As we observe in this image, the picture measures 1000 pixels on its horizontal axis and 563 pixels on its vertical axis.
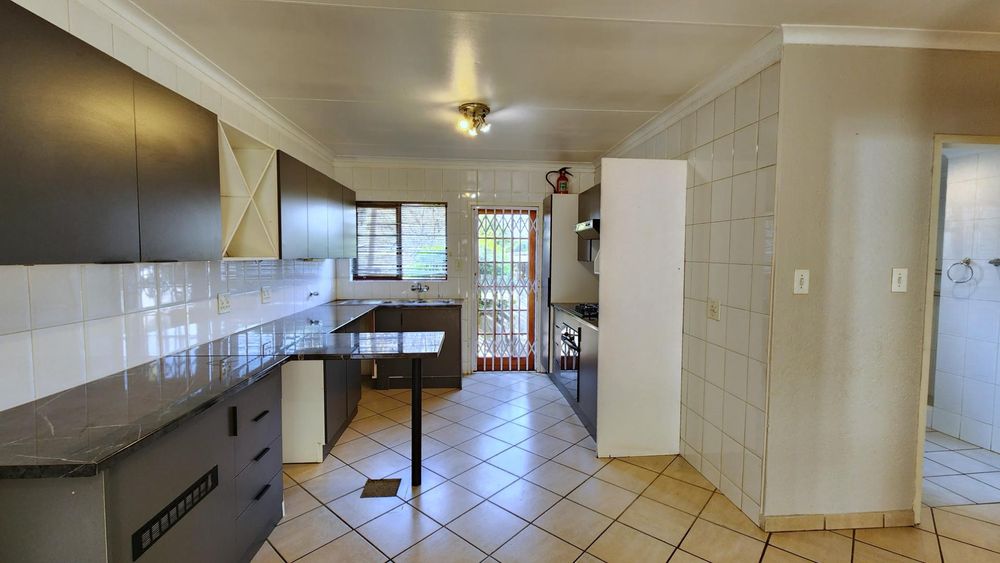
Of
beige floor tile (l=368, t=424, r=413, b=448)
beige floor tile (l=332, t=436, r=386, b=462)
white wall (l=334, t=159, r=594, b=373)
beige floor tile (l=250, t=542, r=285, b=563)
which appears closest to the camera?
beige floor tile (l=250, t=542, r=285, b=563)

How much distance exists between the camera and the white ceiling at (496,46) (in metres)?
1.62

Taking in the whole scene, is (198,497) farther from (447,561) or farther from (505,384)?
(505,384)

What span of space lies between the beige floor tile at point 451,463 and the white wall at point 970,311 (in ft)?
11.1

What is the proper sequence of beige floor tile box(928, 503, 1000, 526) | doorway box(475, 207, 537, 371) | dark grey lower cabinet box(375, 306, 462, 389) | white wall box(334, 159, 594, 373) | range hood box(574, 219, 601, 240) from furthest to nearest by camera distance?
doorway box(475, 207, 537, 371)
white wall box(334, 159, 594, 373)
dark grey lower cabinet box(375, 306, 462, 389)
range hood box(574, 219, 601, 240)
beige floor tile box(928, 503, 1000, 526)

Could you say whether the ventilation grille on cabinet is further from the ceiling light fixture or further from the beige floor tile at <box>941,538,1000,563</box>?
the beige floor tile at <box>941,538,1000,563</box>

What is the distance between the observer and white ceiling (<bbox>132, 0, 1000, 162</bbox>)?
1.62m

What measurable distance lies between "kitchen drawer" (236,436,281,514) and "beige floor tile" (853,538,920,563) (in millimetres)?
2538

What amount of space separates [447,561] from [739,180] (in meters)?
2.26

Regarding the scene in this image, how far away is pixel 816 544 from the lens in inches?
73.1

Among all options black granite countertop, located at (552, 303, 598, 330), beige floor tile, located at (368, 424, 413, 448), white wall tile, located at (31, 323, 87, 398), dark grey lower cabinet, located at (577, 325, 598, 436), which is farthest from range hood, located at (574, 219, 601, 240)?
white wall tile, located at (31, 323, 87, 398)

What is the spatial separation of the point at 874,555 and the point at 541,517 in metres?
1.44

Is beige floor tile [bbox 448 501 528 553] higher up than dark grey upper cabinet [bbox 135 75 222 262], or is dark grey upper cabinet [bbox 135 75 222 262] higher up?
dark grey upper cabinet [bbox 135 75 222 262]

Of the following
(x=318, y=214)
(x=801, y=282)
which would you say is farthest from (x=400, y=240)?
(x=801, y=282)

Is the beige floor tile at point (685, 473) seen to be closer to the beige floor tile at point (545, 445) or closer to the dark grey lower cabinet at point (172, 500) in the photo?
the beige floor tile at point (545, 445)
